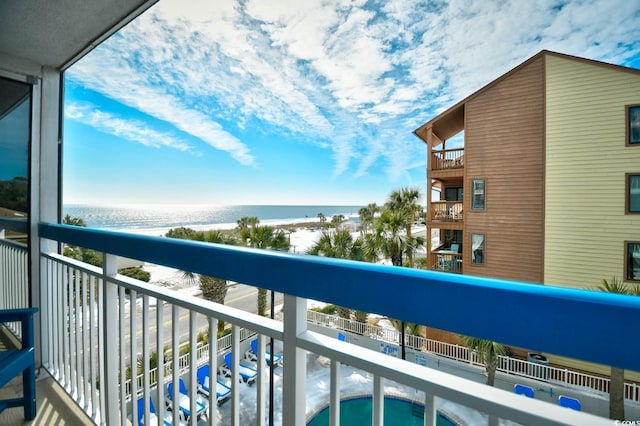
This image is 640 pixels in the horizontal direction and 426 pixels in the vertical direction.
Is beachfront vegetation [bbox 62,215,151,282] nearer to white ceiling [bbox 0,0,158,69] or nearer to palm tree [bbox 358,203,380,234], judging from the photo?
white ceiling [bbox 0,0,158,69]

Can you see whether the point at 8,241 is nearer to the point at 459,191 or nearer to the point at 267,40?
the point at 459,191

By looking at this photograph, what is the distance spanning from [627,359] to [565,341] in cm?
5

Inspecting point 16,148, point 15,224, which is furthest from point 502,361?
point 16,148

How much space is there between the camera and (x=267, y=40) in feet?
13.0

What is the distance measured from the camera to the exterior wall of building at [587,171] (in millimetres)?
1360

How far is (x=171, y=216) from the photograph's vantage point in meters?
5.93

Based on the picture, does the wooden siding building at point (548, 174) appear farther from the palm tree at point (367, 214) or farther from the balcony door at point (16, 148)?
the balcony door at point (16, 148)

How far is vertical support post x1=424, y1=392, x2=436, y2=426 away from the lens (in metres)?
0.47

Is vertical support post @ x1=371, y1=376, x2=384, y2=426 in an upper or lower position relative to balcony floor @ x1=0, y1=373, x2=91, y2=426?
upper

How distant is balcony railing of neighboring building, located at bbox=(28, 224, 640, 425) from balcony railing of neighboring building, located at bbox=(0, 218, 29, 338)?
39.7 inches

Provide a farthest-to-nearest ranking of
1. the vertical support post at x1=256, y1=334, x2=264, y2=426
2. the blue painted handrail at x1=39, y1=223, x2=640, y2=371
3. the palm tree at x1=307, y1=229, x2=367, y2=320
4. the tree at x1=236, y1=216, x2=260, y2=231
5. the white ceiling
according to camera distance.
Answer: the tree at x1=236, y1=216, x2=260, y2=231
the palm tree at x1=307, y1=229, x2=367, y2=320
the white ceiling
the vertical support post at x1=256, y1=334, x2=264, y2=426
the blue painted handrail at x1=39, y1=223, x2=640, y2=371

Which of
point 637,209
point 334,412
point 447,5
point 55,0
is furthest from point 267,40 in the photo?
point 334,412

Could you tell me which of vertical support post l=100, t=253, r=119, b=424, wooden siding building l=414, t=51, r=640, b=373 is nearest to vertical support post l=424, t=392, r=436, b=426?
wooden siding building l=414, t=51, r=640, b=373

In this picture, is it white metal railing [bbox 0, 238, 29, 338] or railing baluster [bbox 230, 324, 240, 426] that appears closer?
railing baluster [bbox 230, 324, 240, 426]
